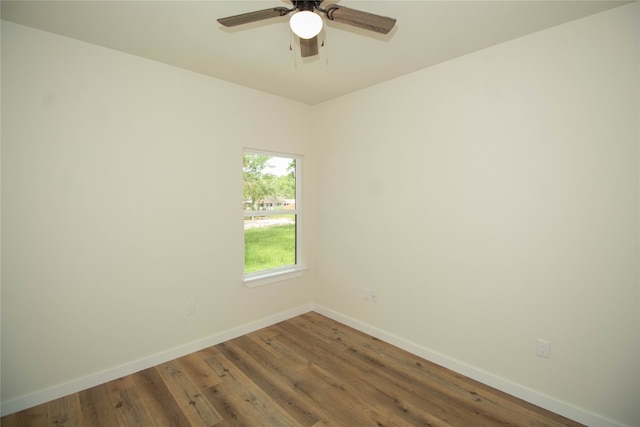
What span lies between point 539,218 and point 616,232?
15.5 inches

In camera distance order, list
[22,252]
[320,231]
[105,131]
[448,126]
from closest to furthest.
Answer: [22,252]
[105,131]
[448,126]
[320,231]

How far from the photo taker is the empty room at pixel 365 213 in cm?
188

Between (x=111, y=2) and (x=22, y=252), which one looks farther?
(x=22, y=252)

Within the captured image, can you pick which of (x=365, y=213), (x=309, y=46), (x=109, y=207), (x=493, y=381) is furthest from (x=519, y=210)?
(x=109, y=207)

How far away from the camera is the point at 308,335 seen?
3205 mm

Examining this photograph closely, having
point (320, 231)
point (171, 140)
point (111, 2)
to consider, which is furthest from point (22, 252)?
point (320, 231)

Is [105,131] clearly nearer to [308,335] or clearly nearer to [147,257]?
[147,257]

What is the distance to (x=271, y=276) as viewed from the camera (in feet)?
11.3

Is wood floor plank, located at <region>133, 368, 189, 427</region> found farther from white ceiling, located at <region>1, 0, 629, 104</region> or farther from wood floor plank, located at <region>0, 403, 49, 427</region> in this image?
white ceiling, located at <region>1, 0, 629, 104</region>

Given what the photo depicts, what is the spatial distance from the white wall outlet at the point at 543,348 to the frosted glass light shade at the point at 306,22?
2504 mm

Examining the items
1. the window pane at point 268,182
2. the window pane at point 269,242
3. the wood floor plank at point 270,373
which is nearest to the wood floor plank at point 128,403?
the wood floor plank at point 270,373

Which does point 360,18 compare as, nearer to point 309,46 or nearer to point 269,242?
point 309,46

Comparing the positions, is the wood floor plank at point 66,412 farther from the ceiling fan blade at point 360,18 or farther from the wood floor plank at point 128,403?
the ceiling fan blade at point 360,18

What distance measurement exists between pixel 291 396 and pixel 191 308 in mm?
1271
